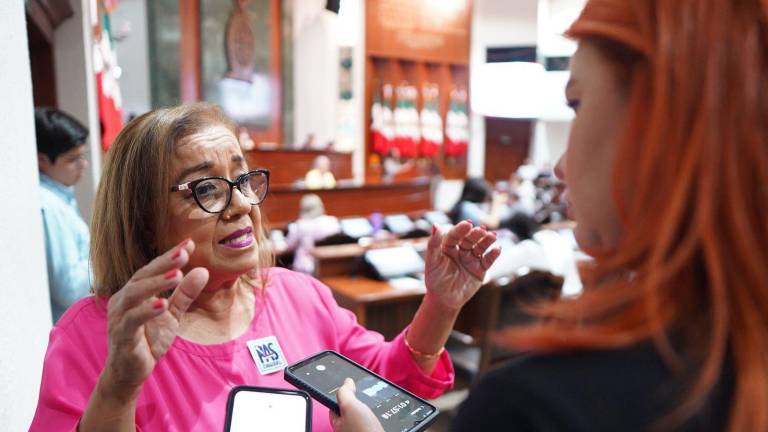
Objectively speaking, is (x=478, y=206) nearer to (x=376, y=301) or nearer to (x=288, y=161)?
(x=376, y=301)

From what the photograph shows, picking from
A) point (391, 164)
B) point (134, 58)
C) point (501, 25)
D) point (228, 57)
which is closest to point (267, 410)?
point (134, 58)

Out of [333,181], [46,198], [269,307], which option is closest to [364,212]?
[333,181]

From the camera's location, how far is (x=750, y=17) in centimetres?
46

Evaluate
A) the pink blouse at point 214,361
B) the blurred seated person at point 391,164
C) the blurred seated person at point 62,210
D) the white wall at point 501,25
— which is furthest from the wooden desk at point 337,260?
the white wall at point 501,25

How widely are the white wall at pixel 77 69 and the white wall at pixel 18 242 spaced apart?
2.14m

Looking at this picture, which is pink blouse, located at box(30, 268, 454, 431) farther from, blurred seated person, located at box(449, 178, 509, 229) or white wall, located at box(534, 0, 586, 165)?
white wall, located at box(534, 0, 586, 165)

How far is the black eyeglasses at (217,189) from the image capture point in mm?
1086

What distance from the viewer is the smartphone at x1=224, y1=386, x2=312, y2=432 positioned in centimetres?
93

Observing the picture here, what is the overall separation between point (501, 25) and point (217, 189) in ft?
35.3

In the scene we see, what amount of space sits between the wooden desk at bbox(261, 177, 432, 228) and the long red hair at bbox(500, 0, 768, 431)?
541cm

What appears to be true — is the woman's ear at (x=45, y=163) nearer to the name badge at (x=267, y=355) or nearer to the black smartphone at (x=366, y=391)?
the name badge at (x=267, y=355)

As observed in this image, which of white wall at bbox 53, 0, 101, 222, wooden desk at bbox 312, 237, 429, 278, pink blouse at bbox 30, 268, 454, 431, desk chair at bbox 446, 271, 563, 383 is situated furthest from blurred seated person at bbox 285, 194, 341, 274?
pink blouse at bbox 30, 268, 454, 431

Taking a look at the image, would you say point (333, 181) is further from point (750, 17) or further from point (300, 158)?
point (750, 17)

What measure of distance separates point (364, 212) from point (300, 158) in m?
1.34
